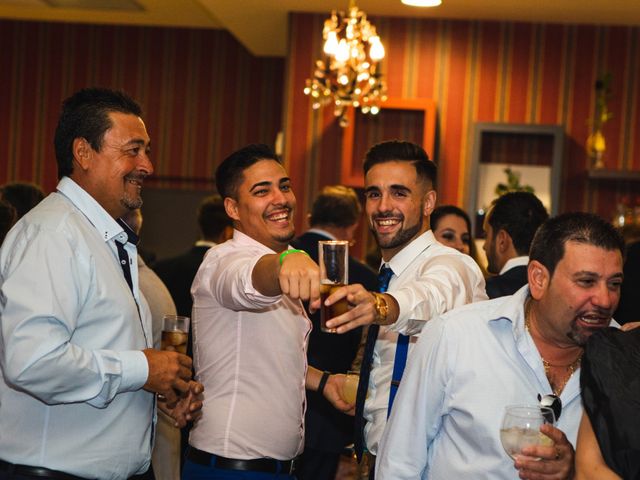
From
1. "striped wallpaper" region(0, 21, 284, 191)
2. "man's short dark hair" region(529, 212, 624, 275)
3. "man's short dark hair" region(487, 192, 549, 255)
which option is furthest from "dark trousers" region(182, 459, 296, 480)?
"striped wallpaper" region(0, 21, 284, 191)

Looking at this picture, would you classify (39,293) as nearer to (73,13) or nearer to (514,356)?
(514,356)

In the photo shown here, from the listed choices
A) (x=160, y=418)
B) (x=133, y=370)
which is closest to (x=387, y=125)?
(x=160, y=418)

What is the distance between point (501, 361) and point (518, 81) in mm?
5327

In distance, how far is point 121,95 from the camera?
9.11 feet

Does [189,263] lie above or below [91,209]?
below

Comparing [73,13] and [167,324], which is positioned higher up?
[73,13]

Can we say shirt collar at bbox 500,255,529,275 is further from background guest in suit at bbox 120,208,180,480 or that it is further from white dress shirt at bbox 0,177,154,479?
white dress shirt at bbox 0,177,154,479

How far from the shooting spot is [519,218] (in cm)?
428

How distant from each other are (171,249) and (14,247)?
7.95 metres

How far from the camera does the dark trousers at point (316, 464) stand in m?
4.24

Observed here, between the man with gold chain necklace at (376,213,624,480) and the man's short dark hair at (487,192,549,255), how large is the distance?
1680mm

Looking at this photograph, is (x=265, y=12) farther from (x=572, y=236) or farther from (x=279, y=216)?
(x=572, y=236)

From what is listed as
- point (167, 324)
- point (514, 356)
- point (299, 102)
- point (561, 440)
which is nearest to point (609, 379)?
point (561, 440)

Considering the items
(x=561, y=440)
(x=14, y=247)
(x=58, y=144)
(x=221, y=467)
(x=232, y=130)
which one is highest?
(x=232, y=130)
